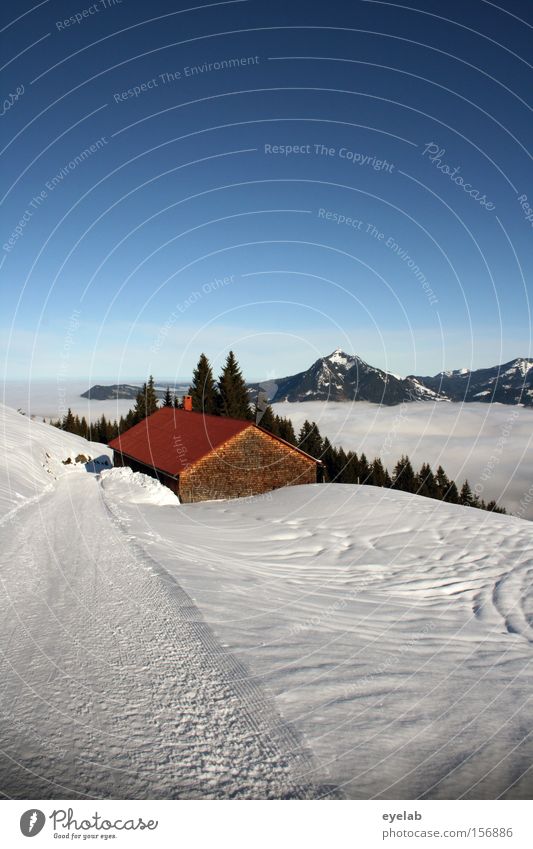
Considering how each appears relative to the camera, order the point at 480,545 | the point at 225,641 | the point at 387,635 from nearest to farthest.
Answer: the point at 225,641 → the point at 387,635 → the point at 480,545

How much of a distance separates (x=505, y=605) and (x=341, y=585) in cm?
358

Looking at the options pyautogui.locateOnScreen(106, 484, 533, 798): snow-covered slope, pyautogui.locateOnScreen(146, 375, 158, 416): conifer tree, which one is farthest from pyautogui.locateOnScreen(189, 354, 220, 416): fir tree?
pyautogui.locateOnScreen(106, 484, 533, 798): snow-covered slope

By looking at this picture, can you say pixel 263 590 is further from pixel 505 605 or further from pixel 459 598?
pixel 505 605

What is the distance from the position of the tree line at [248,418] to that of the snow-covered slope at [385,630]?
75.4 ft

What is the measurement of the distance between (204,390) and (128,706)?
5833cm

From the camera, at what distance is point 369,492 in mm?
21266

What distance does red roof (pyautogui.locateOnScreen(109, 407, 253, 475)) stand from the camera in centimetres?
2736

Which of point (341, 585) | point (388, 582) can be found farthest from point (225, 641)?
point (388, 582)

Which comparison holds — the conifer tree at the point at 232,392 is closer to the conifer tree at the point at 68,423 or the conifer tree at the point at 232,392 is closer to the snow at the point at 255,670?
the conifer tree at the point at 68,423

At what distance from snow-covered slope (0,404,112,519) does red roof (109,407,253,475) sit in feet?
17.8

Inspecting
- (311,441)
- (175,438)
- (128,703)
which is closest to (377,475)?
(311,441)

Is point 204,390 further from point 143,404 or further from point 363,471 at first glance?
point 363,471

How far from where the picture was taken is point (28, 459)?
28.9 m

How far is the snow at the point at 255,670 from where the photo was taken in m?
3.84
